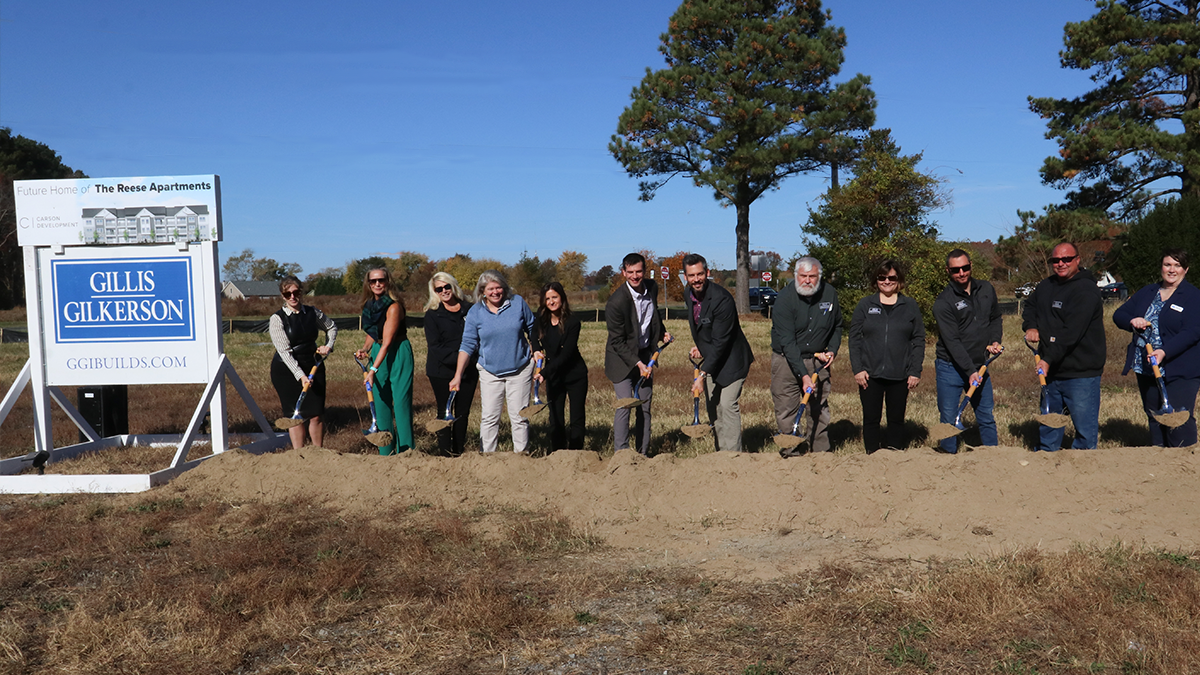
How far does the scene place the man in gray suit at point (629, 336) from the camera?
7.16 m

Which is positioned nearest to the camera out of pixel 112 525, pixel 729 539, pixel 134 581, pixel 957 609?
pixel 957 609

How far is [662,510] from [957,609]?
2.35 metres

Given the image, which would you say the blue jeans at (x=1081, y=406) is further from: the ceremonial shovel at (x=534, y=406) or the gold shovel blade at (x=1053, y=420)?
the ceremonial shovel at (x=534, y=406)

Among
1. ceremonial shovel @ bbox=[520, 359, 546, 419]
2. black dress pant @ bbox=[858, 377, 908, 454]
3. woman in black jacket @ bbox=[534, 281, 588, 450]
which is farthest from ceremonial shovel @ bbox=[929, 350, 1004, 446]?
ceremonial shovel @ bbox=[520, 359, 546, 419]

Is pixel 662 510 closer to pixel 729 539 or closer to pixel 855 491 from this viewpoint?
pixel 729 539

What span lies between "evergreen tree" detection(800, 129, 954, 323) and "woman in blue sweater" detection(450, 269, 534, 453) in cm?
1710

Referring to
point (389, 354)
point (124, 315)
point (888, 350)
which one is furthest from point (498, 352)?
point (124, 315)

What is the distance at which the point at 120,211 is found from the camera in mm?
7625

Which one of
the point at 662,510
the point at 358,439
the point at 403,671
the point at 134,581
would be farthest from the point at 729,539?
the point at 358,439

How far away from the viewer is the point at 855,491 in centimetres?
593

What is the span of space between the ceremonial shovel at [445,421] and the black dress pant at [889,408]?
131 inches

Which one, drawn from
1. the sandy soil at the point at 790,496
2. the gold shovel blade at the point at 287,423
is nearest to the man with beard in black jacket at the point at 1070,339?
the sandy soil at the point at 790,496

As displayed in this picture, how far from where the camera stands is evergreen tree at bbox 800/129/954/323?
890 inches

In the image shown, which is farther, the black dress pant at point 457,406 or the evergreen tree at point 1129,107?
the evergreen tree at point 1129,107
